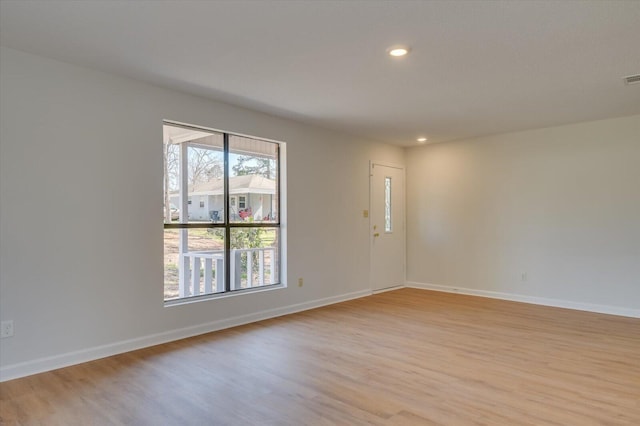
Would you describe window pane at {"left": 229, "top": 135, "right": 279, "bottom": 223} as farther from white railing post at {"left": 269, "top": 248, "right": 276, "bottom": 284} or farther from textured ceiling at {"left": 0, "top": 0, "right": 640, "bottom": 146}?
textured ceiling at {"left": 0, "top": 0, "right": 640, "bottom": 146}

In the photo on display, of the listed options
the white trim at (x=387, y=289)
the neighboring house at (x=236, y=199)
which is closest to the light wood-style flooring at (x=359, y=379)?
the neighboring house at (x=236, y=199)

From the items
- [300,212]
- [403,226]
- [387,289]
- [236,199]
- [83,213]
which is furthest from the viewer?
[403,226]

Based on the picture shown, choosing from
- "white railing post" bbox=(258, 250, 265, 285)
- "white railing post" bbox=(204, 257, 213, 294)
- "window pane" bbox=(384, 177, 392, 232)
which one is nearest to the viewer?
"white railing post" bbox=(204, 257, 213, 294)

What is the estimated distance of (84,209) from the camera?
3.41 m

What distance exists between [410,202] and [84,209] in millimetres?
5132

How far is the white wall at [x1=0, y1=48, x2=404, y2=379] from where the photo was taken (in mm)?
3061

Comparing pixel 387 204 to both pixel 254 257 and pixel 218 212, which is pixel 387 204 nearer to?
pixel 254 257

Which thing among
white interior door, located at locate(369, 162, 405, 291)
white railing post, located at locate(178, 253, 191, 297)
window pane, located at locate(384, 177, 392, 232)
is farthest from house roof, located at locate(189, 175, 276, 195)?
window pane, located at locate(384, 177, 392, 232)

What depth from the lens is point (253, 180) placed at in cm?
494

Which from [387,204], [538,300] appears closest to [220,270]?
[387,204]

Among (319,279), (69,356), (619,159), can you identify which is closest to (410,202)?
(319,279)

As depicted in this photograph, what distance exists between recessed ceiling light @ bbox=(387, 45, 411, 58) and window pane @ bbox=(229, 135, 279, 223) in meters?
2.23

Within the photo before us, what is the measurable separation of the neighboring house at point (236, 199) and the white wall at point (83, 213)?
507mm

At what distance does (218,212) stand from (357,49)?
239 cm
